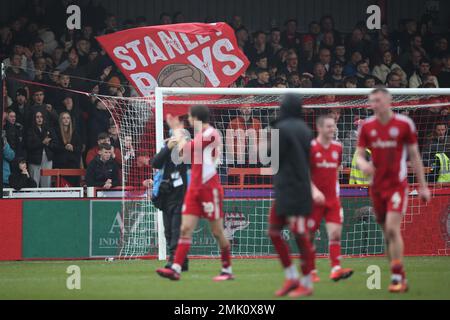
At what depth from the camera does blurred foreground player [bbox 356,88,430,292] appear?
35.0ft

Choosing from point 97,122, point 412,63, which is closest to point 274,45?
point 412,63

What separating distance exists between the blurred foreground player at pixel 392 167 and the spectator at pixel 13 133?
8905mm

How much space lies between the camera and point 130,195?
1761cm

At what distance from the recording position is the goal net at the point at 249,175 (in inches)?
691

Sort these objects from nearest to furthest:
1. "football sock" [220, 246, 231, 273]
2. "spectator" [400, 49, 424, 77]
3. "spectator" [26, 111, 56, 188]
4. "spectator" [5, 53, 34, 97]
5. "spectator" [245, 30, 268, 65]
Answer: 1. "football sock" [220, 246, 231, 273]
2. "spectator" [26, 111, 56, 188]
3. "spectator" [5, 53, 34, 97]
4. "spectator" [245, 30, 268, 65]
5. "spectator" [400, 49, 424, 77]

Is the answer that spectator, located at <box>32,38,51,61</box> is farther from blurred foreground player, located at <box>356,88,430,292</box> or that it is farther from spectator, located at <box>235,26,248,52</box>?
blurred foreground player, located at <box>356,88,430,292</box>

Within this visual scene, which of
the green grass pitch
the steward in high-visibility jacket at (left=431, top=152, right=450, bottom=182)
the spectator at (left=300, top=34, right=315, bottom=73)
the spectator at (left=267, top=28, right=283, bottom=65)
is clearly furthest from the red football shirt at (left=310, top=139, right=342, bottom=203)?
the spectator at (left=300, top=34, right=315, bottom=73)

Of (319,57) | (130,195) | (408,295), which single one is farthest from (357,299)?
(319,57)

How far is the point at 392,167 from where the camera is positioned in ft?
35.4

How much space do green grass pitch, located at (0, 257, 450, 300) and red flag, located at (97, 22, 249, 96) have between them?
12.7 feet

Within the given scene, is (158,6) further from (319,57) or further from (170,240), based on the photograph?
(170,240)

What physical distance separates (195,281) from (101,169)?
20.4 ft

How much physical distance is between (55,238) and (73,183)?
→ 1904 mm

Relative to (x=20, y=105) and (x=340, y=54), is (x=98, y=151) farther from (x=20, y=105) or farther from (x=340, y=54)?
(x=340, y=54)
